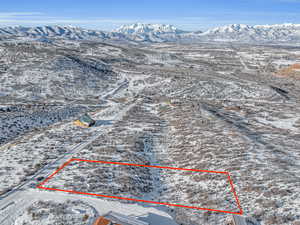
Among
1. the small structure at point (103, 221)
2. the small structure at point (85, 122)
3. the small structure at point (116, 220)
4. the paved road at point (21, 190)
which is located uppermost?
the small structure at point (116, 220)

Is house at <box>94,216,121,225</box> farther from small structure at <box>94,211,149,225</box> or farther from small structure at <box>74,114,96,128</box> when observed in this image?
small structure at <box>74,114,96,128</box>

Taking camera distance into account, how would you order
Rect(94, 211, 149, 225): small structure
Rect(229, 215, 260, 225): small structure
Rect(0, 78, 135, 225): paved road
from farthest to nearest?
Rect(0, 78, 135, 225): paved road, Rect(229, 215, 260, 225): small structure, Rect(94, 211, 149, 225): small structure

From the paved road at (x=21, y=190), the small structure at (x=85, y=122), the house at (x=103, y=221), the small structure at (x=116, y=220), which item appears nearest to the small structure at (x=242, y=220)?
the small structure at (x=116, y=220)

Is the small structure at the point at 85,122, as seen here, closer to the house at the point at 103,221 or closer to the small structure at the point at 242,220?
the house at the point at 103,221

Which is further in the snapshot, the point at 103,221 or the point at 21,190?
the point at 21,190

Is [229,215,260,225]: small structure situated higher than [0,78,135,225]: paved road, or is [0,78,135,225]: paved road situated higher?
[229,215,260,225]: small structure

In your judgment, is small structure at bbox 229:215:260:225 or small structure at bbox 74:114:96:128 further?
small structure at bbox 74:114:96:128

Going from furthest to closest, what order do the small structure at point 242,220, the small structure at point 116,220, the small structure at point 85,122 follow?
the small structure at point 85,122 → the small structure at point 242,220 → the small structure at point 116,220

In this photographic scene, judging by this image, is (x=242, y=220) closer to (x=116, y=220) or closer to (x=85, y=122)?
(x=116, y=220)

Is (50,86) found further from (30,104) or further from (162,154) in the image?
(162,154)

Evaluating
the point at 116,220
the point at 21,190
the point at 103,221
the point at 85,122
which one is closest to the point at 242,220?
the point at 116,220

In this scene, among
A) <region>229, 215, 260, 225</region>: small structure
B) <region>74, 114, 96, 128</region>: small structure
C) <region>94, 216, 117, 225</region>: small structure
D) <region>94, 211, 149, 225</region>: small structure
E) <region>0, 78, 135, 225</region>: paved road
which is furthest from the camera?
<region>74, 114, 96, 128</region>: small structure

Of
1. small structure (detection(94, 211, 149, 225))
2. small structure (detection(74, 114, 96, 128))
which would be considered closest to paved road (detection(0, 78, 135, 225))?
small structure (detection(74, 114, 96, 128))
